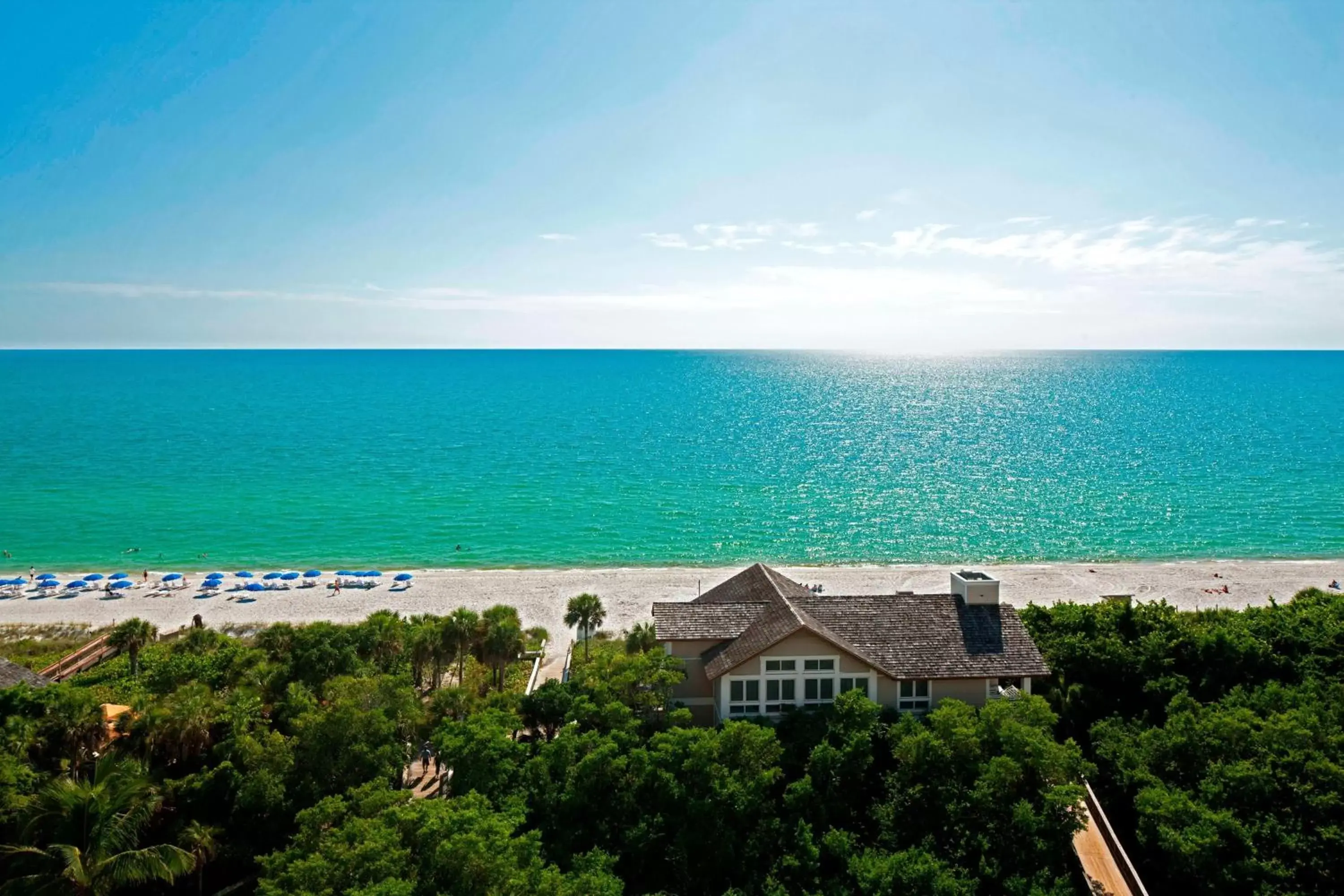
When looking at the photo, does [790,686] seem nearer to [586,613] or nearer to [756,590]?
[756,590]

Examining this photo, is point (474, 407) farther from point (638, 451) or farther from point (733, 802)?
point (733, 802)

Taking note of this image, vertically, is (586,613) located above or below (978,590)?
below

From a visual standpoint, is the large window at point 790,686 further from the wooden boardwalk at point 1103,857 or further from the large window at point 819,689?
the wooden boardwalk at point 1103,857

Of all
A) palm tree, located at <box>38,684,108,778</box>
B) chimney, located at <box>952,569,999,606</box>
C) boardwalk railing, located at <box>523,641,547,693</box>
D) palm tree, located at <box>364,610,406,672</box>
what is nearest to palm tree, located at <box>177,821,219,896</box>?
palm tree, located at <box>38,684,108,778</box>

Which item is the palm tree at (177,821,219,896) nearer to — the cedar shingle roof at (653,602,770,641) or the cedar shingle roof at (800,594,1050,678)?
the cedar shingle roof at (653,602,770,641)

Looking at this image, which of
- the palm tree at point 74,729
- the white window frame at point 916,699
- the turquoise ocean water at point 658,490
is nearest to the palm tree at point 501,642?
the palm tree at point 74,729

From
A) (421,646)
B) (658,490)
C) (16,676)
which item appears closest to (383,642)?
(421,646)

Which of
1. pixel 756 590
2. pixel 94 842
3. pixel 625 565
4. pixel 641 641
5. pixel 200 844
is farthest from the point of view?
pixel 625 565
